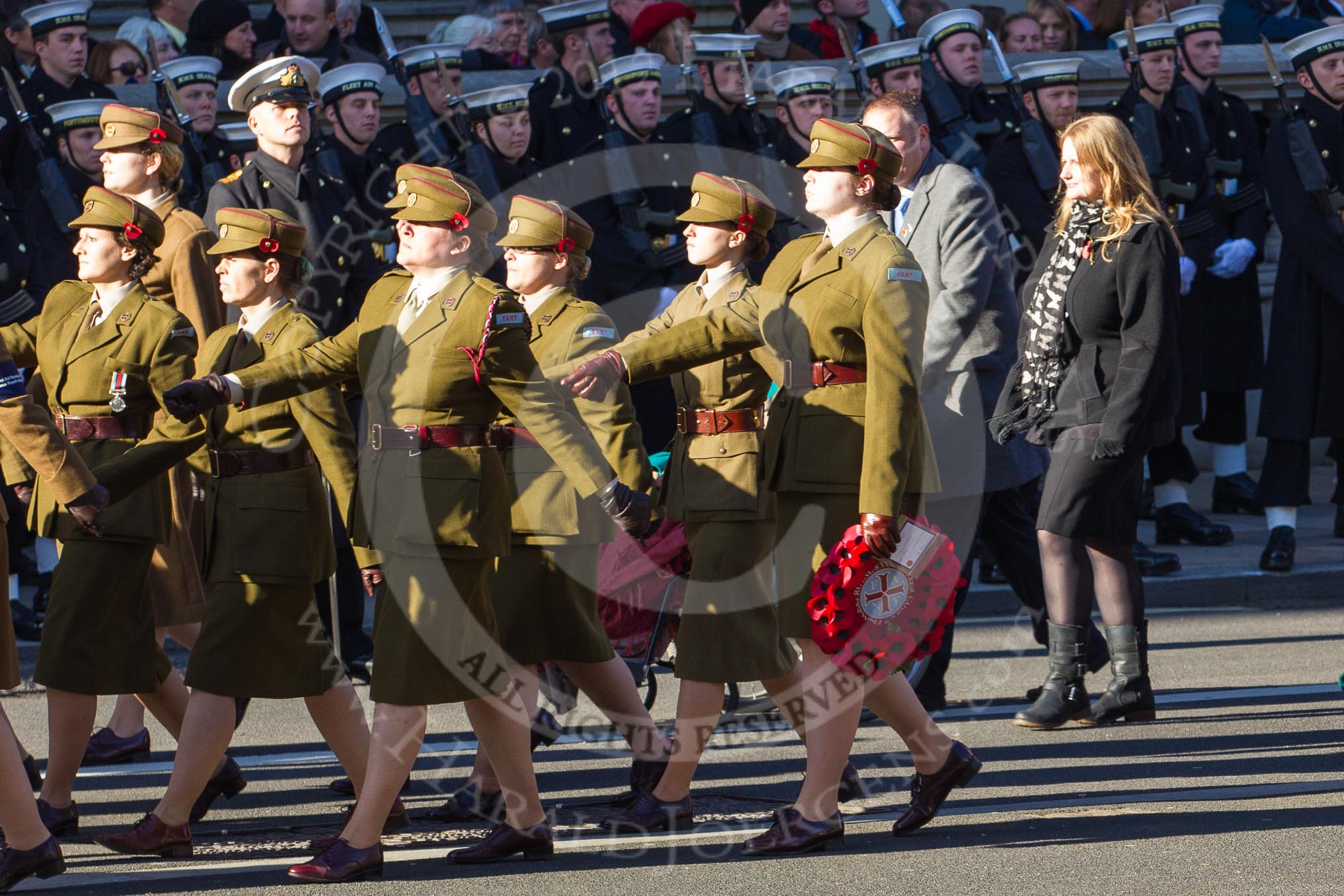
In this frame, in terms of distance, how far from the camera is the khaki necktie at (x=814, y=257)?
18.6 feet

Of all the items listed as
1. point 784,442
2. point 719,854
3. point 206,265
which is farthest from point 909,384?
point 206,265

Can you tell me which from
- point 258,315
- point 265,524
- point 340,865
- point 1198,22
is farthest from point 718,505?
point 1198,22

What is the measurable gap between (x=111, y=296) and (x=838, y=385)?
76.5 inches

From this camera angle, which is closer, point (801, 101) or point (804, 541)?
point (804, 541)

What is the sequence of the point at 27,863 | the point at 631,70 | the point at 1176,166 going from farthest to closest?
the point at 1176,166 → the point at 631,70 → the point at 27,863

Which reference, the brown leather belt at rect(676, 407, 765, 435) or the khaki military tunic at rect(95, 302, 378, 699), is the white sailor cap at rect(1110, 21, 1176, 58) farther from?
the khaki military tunic at rect(95, 302, 378, 699)

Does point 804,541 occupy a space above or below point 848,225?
below

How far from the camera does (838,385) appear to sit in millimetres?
5605

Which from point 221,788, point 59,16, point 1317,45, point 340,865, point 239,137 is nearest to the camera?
point 340,865

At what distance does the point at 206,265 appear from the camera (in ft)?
22.5

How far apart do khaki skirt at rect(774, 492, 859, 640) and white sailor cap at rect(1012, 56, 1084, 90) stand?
5734mm

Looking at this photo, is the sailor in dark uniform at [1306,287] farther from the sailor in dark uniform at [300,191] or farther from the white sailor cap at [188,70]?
the white sailor cap at [188,70]

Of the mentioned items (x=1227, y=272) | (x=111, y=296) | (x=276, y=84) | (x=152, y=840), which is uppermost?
(x=276, y=84)

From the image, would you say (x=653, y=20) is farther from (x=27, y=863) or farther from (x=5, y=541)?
(x=27, y=863)
